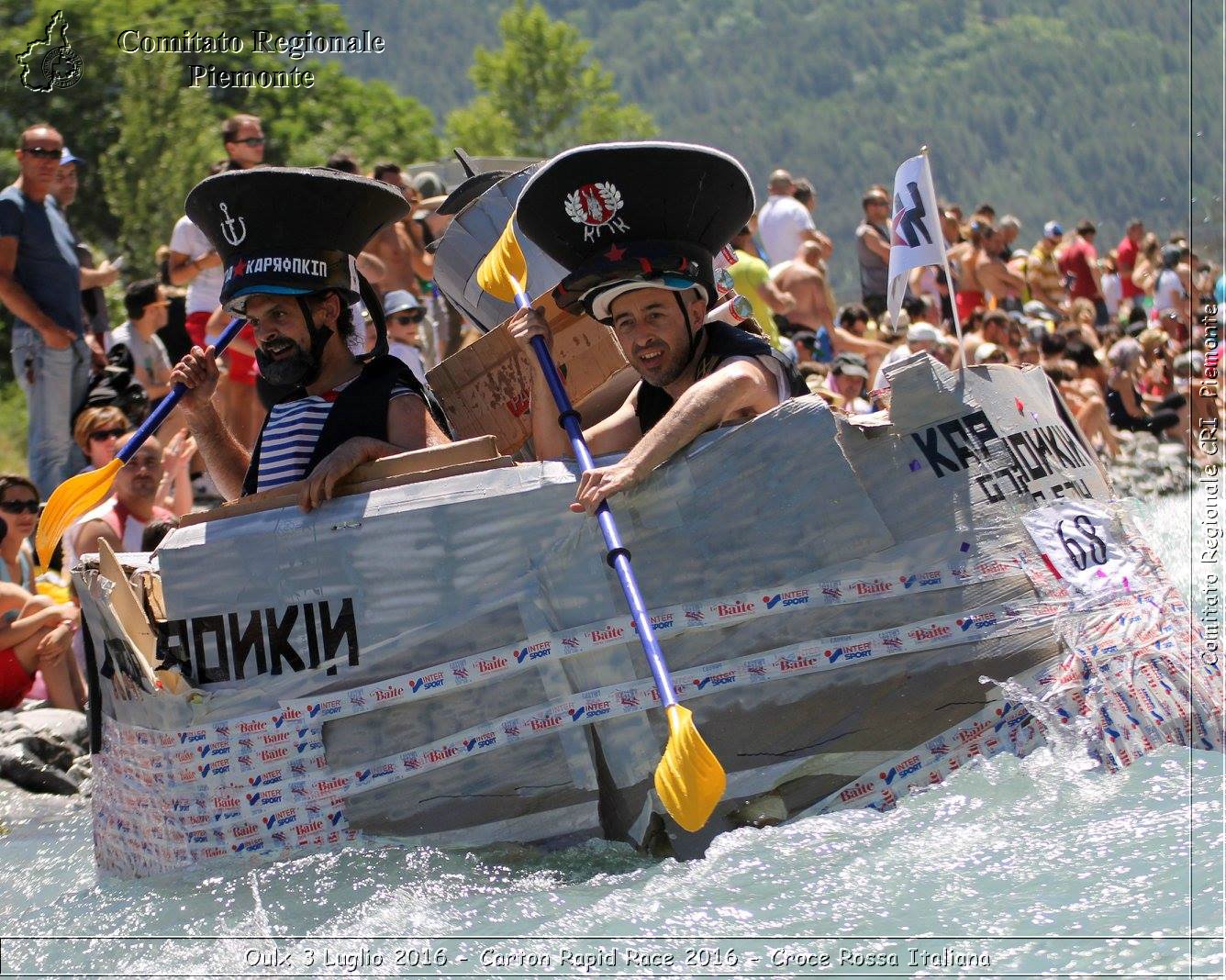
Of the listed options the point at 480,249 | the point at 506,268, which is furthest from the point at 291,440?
the point at 480,249

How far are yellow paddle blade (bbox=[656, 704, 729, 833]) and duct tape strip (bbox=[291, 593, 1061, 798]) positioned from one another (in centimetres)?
35

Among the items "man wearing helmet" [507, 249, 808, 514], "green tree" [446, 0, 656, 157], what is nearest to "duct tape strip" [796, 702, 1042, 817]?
"man wearing helmet" [507, 249, 808, 514]

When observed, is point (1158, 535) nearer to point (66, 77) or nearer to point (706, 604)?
point (706, 604)

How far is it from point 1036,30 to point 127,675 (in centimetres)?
5506

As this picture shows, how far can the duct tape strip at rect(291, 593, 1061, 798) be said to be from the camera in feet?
15.9

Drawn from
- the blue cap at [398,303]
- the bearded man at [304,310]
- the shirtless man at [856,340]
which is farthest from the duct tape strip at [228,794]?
the shirtless man at [856,340]

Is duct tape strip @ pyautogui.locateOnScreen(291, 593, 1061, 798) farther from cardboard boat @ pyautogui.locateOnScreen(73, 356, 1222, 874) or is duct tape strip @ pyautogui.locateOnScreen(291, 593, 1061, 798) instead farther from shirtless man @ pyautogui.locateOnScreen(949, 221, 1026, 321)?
shirtless man @ pyautogui.locateOnScreen(949, 221, 1026, 321)

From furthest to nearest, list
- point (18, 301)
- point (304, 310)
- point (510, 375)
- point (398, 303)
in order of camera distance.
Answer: point (398, 303) → point (18, 301) → point (510, 375) → point (304, 310)

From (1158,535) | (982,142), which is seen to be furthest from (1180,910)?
(982,142)

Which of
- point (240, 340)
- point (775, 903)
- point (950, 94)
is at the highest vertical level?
point (950, 94)

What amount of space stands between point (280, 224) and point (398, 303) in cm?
371

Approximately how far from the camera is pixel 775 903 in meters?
4.36

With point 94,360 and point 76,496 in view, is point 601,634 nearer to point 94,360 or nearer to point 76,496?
point 76,496

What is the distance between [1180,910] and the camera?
4086mm
